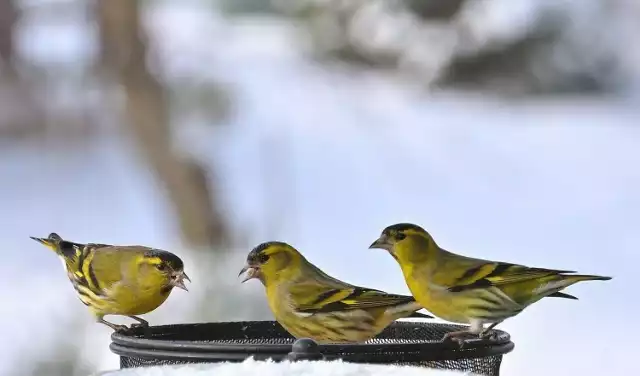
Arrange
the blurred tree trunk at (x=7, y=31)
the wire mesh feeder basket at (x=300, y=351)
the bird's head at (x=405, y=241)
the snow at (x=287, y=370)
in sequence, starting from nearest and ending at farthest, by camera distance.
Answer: the snow at (x=287, y=370)
the wire mesh feeder basket at (x=300, y=351)
the bird's head at (x=405, y=241)
the blurred tree trunk at (x=7, y=31)

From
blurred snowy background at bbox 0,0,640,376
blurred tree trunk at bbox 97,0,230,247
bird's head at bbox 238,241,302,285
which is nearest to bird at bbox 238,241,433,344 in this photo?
bird's head at bbox 238,241,302,285

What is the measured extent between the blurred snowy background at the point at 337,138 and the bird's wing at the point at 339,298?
1398 mm

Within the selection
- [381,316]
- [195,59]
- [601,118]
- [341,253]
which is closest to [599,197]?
[601,118]

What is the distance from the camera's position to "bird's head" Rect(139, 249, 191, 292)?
1.83m

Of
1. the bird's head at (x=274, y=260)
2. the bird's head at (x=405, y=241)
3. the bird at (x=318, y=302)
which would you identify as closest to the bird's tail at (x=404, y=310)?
the bird at (x=318, y=302)

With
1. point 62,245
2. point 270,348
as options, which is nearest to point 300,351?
point 270,348

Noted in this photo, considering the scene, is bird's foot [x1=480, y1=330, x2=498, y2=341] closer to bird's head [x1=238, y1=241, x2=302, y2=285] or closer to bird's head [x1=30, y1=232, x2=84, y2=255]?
bird's head [x1=238, y1=241, x2=302, y2=285]

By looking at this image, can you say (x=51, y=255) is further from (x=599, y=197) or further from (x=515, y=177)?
(x=599, y=197)

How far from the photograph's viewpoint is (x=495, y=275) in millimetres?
1781

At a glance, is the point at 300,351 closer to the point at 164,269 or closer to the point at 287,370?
the point at 287,370

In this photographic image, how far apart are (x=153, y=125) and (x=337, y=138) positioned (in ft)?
1.86

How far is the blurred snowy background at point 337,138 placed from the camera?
3240 mm

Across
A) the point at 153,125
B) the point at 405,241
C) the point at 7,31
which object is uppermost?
the point at 7,31

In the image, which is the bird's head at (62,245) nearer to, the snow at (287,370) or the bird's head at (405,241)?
the bird's head at (405,241)
